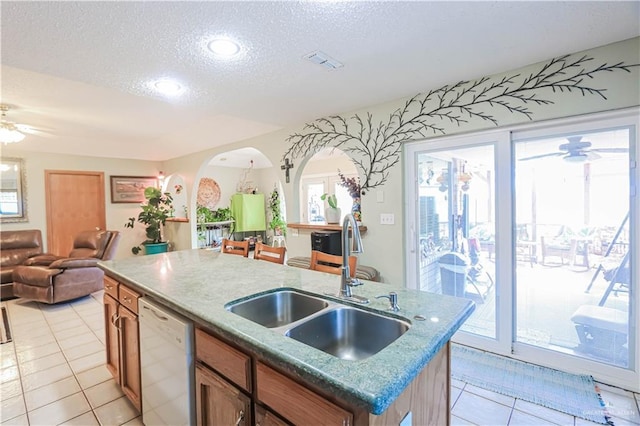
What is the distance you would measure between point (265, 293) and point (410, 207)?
6.32 ft

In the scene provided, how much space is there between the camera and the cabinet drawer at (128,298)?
1810mm

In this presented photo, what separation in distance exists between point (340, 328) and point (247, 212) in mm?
7279

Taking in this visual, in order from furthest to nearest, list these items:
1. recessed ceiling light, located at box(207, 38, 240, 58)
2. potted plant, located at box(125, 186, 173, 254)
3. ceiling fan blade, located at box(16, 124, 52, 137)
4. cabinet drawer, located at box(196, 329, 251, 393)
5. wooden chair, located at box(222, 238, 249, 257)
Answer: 1. potted plant, located at box(125, 186, 173, 254)
2. ceiling fan blade, located at box(16, 124, 52, 137)
3. wooden chair, located at box(222, 238, 249, 257)
4. recessed ceiling light, located at box(207, 38, 240, 58)
5. cabinet drawer, located at box(196, 329, 251, 393)

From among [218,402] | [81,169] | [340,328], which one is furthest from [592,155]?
[81,169]

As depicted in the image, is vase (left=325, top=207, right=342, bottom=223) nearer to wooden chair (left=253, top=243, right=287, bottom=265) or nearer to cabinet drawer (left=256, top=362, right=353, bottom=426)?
wooden chair (left=253, top=243, right=287, bottom=265)

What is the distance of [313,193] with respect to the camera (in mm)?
7891

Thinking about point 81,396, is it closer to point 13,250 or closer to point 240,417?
point 240,417

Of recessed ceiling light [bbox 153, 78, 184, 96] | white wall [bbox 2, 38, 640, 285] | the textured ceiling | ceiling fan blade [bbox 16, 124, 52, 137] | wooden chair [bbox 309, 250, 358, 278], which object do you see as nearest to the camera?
the textured ceiling

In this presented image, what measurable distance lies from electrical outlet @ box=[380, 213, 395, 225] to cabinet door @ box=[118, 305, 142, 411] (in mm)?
2314

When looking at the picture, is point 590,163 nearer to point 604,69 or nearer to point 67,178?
point 604,69

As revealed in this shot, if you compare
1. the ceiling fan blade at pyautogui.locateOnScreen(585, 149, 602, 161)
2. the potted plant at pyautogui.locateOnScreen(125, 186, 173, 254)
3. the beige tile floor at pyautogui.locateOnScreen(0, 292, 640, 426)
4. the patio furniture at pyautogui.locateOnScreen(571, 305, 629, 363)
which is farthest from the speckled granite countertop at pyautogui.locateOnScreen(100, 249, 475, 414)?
the potted plant at pyautogui.locateOnScreen(125, 186, 173, 254)

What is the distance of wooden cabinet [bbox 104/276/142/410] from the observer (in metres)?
1.83

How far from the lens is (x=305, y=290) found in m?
1.65

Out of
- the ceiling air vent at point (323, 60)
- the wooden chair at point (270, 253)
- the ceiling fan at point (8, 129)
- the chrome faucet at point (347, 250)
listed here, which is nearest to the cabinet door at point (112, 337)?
the wooden chair at point (270, 253)
